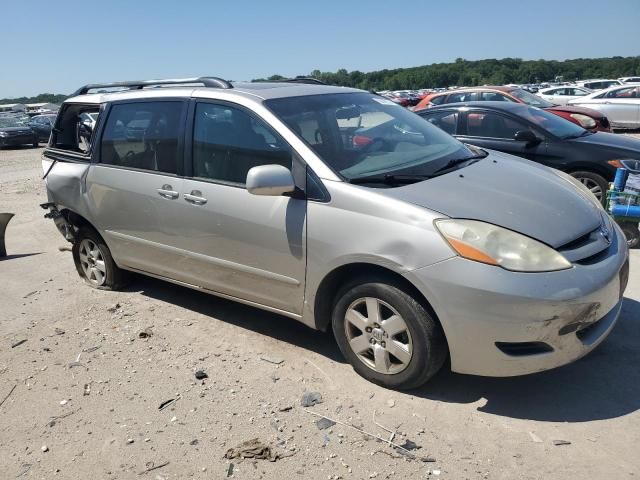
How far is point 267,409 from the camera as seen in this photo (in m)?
3.24

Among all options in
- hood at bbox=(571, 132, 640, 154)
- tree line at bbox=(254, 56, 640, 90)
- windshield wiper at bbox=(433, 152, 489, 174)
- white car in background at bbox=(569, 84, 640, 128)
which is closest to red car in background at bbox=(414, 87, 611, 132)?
white car in background at bbox=(569, 84, 640, 128)

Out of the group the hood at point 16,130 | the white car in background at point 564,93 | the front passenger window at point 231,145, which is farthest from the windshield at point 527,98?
the hood at point 16,130

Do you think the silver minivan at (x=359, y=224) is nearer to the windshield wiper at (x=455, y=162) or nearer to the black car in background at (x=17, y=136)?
the windshield wiper at (x=455, y=162)

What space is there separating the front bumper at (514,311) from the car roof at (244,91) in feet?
5.89

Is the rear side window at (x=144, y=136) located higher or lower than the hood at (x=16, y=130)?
higher

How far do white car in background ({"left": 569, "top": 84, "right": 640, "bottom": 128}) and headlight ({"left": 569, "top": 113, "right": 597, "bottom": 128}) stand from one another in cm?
698

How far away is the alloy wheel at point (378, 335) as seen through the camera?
315cm

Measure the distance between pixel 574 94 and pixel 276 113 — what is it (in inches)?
904

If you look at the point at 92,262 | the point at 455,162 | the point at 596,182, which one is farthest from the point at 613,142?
the point at 92,262

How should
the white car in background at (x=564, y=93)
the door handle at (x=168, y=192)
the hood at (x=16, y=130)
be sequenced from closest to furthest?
the door handle at (x=168, y=192)
the white car in background at (x=564, y=93)
the hood at (x=16, y=130)

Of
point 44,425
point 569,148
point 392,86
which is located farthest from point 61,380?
point 392,86

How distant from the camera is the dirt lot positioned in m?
2.74

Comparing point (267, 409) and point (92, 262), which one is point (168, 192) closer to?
point (92, 262)

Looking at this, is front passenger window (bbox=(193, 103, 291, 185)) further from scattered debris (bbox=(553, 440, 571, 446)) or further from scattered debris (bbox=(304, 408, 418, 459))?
scattered debris (bbox=(553, 440, 571, 446))
